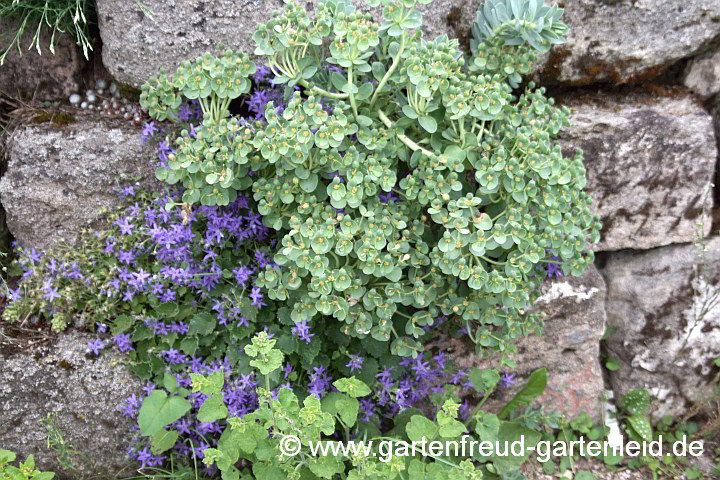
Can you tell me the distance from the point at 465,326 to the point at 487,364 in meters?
0.36

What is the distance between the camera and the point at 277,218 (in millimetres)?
2785

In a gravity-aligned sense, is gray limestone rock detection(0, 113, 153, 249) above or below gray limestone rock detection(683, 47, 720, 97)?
below

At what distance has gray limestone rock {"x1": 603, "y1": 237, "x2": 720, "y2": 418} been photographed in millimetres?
A: 3576

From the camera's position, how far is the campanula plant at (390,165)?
2.62 meters

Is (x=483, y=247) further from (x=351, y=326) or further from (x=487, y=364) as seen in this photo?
(x=487, y=364)

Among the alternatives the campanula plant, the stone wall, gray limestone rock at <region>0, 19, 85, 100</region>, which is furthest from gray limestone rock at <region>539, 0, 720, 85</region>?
gray limestone rock at <region>0, 19, 85, 100</region>

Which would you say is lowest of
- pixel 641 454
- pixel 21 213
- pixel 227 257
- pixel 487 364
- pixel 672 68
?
pixel 641 454

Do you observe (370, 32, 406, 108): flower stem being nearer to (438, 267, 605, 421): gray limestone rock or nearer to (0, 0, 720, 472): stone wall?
(0, 0, 720, 472): stone wall

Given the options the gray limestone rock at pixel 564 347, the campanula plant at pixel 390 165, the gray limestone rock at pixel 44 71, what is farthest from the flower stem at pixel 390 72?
the gray limestone rock at pixel 44 71

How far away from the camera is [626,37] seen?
3297mm

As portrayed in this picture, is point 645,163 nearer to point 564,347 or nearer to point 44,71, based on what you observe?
point 564,347

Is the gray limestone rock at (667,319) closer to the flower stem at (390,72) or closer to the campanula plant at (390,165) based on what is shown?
the campanula plant at (390,165)

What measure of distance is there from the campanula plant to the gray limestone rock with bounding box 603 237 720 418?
0.86 metres

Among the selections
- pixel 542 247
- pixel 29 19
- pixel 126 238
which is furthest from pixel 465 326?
pixel 29 19
